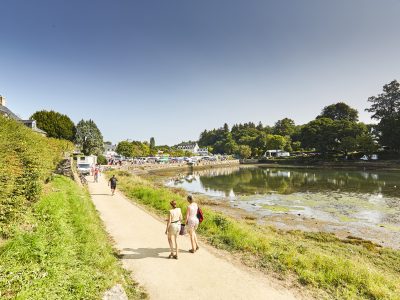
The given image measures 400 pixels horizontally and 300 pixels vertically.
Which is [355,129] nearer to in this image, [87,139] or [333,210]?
[333,210]

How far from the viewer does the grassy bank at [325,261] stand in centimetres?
736

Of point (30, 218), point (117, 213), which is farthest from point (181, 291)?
point (117, 213)

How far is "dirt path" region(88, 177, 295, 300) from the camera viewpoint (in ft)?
22.0

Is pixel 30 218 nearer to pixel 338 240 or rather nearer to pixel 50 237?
pixel 50 237

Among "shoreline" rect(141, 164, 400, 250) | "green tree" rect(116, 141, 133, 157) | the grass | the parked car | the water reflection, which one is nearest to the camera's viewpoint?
the grass

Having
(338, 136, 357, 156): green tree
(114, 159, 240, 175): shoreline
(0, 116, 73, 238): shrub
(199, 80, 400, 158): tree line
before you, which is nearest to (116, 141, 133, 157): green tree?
(114, 159, 240, 175): shoreline

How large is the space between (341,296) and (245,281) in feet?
8.16

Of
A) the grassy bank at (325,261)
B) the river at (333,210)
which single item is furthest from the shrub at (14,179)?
the river at (333,210)

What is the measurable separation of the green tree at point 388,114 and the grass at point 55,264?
81.6 meters

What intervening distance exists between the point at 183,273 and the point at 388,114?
92389 millimetres

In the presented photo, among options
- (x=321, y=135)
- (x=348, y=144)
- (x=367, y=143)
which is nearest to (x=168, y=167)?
(x=321, y=135)

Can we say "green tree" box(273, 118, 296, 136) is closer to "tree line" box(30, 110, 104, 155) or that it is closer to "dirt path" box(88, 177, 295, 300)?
"tree line" box(30, 110, 104, 155)

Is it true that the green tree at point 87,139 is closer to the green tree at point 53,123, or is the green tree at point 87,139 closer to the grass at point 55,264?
the green tree at point 53,123

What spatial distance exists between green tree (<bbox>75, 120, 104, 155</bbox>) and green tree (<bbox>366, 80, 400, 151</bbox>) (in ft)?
254
